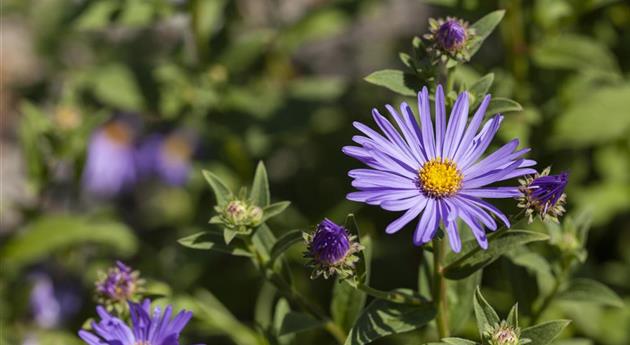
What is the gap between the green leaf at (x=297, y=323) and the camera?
2.40m

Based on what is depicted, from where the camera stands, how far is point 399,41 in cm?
514

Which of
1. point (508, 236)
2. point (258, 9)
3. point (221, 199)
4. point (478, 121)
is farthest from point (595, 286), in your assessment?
point (258, 9)

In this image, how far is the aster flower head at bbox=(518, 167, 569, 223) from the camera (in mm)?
2033

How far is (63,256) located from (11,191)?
165 cm

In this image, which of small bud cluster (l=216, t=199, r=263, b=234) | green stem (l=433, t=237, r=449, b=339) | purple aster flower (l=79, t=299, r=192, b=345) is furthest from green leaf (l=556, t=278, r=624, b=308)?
purple aster flower (l=79, t=299, r=192, b=345)

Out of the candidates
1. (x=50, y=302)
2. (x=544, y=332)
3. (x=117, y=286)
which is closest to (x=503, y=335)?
(x=544, y=332)

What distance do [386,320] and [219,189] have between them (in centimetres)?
61

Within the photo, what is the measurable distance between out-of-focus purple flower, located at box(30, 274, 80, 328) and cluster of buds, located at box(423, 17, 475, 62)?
245 cm

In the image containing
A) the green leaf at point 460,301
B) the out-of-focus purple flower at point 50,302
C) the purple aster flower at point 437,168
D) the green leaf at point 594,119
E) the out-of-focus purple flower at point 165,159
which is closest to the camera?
the purple aster flower at point 437,168

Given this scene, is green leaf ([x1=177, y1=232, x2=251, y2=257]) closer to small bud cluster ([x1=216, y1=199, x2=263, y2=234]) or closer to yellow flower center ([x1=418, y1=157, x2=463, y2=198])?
small bud cluster ([x1=216, y1=199, x2=263, y2=234])

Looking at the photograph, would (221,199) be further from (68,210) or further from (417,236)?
(68,210)

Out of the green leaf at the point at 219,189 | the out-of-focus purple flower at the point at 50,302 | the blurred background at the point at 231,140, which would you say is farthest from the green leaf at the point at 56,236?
the green leaf at the point at 219,189

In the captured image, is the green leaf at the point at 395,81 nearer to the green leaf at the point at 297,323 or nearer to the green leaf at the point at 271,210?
the green leaf at the point at 271,210

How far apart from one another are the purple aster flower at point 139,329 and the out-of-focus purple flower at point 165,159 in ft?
8.84
